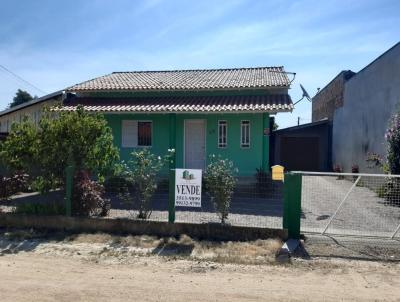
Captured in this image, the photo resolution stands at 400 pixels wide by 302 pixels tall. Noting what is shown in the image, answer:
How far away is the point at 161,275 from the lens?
601 centimetres

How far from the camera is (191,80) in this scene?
1738cm

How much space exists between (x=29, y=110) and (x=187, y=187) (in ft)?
42.7

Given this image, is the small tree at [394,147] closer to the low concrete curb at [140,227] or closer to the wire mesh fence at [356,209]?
the wire mesh fence at [356,209]

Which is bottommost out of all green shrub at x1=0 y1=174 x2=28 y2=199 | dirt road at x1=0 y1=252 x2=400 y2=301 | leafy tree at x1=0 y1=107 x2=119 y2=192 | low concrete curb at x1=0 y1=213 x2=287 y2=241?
dirt road at x1=0 y1=252 x2=400 y2=301

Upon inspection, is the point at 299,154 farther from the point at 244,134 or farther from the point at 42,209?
the point at 42,209

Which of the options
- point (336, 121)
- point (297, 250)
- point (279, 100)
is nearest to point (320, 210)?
point (297, 250)

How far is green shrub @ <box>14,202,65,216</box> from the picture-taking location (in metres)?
9.19

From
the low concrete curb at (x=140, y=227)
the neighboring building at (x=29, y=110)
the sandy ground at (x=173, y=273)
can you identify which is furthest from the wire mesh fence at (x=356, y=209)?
the neighboring building at (x=29, y=110)

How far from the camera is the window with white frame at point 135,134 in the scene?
618 inches

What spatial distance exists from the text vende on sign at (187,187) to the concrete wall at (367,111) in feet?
31.1

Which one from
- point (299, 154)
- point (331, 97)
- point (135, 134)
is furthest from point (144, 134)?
point (331, 97)

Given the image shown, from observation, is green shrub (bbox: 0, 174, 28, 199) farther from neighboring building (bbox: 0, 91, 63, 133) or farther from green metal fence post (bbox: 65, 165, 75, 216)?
neighboring building (bbox: 0, 91, 63, 133)

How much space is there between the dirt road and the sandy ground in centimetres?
1

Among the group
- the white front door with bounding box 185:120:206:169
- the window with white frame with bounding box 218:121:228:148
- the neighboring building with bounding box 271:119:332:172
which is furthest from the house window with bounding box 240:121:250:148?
the neighboring building with bounding box 271:119:332:172
